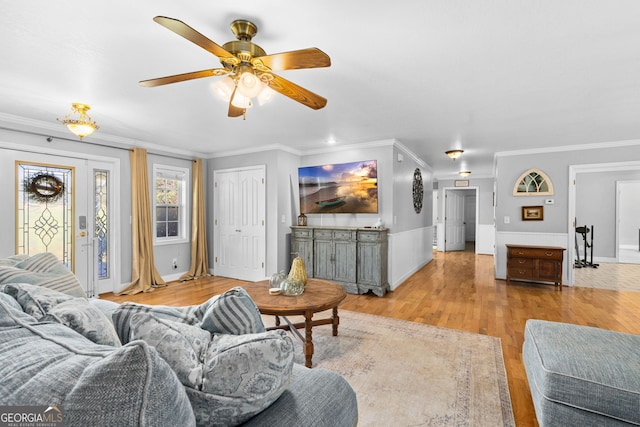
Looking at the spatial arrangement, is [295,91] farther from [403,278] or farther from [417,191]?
[417,191]

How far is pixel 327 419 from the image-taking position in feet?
3.19

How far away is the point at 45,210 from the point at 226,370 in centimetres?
461

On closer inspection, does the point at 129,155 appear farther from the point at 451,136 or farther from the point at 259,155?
the point at 451,136

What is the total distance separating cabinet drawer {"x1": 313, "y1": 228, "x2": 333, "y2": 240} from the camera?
15.7ft

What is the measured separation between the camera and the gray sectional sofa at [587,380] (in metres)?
1.33

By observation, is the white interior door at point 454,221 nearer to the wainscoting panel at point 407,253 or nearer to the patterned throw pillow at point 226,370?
the wainscoting panel at point 407,253

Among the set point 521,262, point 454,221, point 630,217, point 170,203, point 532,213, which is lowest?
point 521,262

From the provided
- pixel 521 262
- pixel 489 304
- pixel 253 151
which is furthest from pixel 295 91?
pixel 521 262

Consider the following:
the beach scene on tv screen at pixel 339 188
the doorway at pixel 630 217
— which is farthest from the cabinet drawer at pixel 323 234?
the doorway at pixel 630 217

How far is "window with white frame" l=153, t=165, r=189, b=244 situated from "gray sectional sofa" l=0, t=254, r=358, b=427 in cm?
451

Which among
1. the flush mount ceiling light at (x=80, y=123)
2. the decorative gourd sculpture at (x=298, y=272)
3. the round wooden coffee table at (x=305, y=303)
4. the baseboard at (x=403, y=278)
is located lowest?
the baseboard at (x=403, y=278)

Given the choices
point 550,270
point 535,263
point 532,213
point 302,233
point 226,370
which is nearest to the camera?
point 226,370

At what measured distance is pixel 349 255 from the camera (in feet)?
15.2

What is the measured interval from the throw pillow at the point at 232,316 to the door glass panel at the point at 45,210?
410 centimetres
